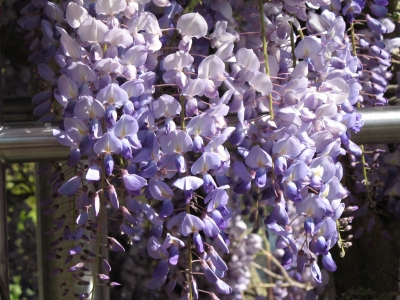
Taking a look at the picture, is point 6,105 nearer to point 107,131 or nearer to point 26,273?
point 107,131

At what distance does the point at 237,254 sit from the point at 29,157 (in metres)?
1.24

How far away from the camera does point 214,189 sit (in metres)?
0.64

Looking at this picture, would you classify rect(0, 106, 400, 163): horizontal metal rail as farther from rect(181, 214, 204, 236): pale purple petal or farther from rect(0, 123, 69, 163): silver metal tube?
rect(181, 214, 204, 236): pale purple petal

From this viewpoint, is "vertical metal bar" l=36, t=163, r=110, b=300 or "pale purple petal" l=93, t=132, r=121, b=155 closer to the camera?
"pale purple petal" l=93, t=132, r=121, b=155

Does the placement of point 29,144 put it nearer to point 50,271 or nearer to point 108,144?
point 108,144

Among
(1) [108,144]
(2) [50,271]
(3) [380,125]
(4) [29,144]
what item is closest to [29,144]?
(4) [29,144]

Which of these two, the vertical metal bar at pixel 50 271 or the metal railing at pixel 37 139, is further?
the vertical metal bar at pixel 50 271

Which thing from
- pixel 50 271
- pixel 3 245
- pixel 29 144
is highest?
pixel 29 144

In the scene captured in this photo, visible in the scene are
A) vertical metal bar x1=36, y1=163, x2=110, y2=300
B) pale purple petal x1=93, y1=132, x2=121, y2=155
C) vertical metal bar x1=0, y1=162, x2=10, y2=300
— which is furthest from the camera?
vertical metal bar x1=36, y1=163, x2=110, y2=300

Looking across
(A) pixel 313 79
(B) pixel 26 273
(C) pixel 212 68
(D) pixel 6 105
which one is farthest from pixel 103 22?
(B) pixel 26 273

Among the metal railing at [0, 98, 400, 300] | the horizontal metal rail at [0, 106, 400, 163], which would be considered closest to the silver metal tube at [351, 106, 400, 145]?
the metal railing at [0, 98, 400, 300]

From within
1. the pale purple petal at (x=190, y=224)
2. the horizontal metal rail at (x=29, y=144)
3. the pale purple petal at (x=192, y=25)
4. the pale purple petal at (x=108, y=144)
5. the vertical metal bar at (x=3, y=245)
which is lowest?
the vertical metal bar at (x=3, y=245)

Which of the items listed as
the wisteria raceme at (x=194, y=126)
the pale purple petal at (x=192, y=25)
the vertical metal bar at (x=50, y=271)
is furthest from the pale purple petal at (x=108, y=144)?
the vertical metal bar at (x=50, y=271)

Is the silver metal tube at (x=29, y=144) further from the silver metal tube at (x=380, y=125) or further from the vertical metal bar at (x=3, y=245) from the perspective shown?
the silver metal tube at (x=380, y=125)
